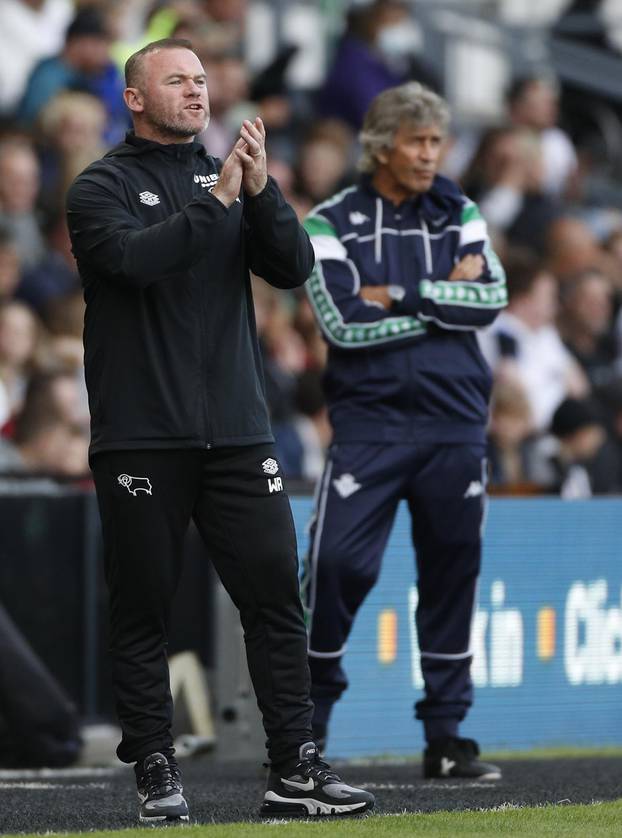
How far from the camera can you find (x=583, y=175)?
19.5 metres

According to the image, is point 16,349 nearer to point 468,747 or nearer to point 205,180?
point 468,747

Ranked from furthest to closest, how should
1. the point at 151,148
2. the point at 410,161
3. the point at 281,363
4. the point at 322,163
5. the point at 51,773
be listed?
1. the point at 322,163
2. the point at 281,363
3. the point at 51,773
4. the point at 410,161
5. the point at 151,148

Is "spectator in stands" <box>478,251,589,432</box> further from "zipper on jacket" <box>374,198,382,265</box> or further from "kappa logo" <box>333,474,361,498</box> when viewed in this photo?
"kappa logo" <box>333,474,361,498</box>

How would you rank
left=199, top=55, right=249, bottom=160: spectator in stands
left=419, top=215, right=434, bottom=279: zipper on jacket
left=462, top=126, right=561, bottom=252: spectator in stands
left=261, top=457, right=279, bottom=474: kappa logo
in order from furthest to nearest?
left=462, top=126, right=561, bottom=252: spectator in stands → left=199, top=55, right=249, bottom=160: spectator in stands → left=419, top=215, right=434, bottom=279: zipper on jacket → left=261, top=457, right=279, bottom=474: kappa logo

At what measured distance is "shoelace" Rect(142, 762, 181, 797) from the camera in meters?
5.71

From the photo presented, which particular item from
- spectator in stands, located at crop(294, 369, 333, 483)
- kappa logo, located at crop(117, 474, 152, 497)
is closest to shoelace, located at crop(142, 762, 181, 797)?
kappa logo, located at crop(117, 474, 152, 497)

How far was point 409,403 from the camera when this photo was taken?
7297 millimetres

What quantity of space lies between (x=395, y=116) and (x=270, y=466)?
2108 millimetres

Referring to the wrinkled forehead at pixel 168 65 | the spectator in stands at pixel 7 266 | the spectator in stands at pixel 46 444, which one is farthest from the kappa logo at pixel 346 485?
the spectator in stands at pixel 7 266

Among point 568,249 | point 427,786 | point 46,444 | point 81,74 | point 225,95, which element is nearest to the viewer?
point 427,786

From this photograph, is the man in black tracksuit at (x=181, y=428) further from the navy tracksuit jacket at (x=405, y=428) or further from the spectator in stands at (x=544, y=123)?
the spectator in stands at (x=544, y=123)

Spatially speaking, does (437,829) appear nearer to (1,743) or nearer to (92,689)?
(1,743)

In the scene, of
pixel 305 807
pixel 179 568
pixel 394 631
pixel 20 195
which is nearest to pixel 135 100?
pixel 179 568

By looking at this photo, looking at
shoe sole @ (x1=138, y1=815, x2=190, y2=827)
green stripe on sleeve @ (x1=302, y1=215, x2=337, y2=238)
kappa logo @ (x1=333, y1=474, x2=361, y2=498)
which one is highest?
green stripe on sleeve @ (x1=302, y1=215, x2=337, y2=238)
